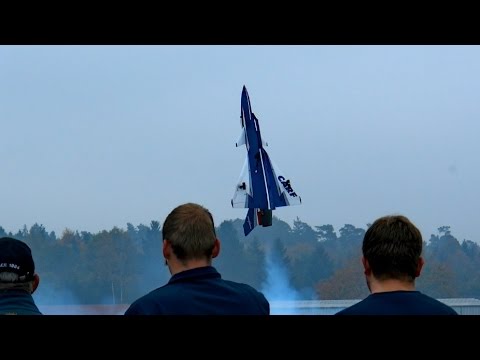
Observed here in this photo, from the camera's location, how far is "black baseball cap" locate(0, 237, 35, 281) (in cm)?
213

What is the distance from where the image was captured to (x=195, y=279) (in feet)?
6.70

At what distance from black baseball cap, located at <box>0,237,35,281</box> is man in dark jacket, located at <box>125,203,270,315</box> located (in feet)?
1.46

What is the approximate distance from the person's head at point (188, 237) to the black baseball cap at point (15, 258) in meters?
0.45

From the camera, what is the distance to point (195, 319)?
105 cm

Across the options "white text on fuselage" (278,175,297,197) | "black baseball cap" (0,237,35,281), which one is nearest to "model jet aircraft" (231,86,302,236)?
"white text on fuselage" (278,175,297,197)

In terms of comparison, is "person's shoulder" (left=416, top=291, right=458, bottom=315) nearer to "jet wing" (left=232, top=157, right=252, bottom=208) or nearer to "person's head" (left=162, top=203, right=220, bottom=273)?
"person's head" (left=162, top=203, right=220, bottom=273)

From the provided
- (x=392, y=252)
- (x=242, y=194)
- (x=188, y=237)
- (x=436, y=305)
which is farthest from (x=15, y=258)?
(x=242, y=194)

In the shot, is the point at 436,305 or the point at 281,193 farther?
the point at 281,193

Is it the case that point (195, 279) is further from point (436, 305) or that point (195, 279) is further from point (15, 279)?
point (436, 305)

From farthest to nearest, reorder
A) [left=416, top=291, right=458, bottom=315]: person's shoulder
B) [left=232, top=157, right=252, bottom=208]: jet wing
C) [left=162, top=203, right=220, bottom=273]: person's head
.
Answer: [left=232, top=157, right=252, bottom=208]: jet wing → [left=162, top=203, right=220, bottom=273]: person's head → [left=416, top=291, right=458, bottom=315]: person's shoulder

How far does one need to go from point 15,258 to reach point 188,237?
56 cm

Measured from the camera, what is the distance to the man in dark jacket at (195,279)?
193 centimetres

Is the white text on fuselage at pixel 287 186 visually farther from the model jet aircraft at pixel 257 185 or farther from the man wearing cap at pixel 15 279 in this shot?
the man wearing cap at pixel 15 279
